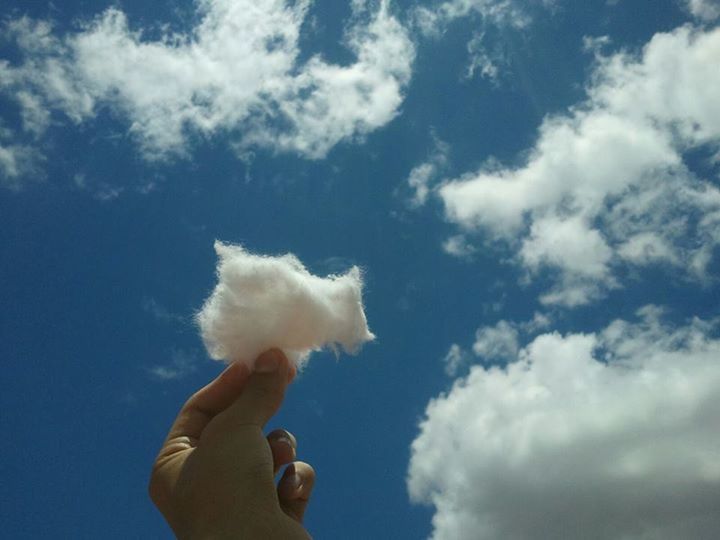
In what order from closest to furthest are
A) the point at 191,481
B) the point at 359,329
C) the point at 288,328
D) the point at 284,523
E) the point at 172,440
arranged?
the point at 284,523 < the point at 191,481 < the point at 172,440 < the point at 288,328 < the point at 359,329

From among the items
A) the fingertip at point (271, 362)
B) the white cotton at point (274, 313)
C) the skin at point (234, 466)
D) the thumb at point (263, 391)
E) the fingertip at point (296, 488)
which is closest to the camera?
the skin at point (234, 466)

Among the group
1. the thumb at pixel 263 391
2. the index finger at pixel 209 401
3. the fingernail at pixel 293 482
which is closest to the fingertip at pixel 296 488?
the fingernail at pixel 293 482

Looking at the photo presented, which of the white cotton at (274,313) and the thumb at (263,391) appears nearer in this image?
the thumb at (263,391)

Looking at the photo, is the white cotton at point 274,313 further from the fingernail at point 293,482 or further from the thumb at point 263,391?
the fingernail at point 293,482

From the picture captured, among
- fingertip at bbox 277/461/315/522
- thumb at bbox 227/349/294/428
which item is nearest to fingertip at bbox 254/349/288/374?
thumb at bbox 227/349/294/428

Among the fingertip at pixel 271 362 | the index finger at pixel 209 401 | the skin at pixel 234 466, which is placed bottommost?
the skin at pixel 234 466

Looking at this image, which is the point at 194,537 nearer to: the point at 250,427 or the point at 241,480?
the point at 241,480

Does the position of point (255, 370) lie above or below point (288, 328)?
below

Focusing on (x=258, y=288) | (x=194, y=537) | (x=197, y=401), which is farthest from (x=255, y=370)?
(x=194, y=537)
